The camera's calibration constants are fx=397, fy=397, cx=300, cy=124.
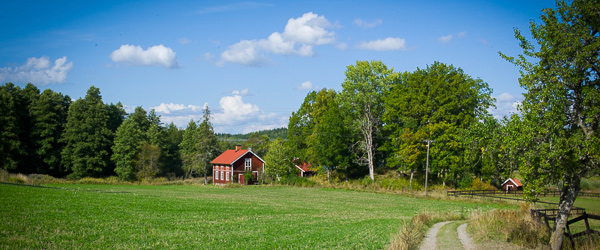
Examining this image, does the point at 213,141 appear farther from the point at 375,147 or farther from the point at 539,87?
the point at 539,87

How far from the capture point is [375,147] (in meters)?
61.8

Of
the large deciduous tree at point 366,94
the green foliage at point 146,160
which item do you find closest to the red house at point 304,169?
the large deciduous tree at point 366,94

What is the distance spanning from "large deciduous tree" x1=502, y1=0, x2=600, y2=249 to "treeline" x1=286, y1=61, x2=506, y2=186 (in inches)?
1141

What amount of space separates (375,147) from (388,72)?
38.4ft

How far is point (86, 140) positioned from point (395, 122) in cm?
4827

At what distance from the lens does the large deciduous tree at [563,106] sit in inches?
509

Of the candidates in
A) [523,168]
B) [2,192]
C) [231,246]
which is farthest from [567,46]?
[2,192]

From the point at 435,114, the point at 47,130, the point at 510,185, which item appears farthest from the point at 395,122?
the point at 47,130

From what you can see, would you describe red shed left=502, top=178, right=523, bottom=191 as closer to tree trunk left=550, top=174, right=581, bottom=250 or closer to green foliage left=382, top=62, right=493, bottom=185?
green foliage left=382, top=62, right=493, bottom=185

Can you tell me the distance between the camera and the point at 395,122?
57406 mm

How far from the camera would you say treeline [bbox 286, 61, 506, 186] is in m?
49.2

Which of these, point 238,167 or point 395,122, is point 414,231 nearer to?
point 395,122

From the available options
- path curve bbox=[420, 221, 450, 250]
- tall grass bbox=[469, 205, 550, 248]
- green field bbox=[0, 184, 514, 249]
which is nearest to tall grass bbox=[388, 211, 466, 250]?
path curve bbox=[420, 221, 450, 250]

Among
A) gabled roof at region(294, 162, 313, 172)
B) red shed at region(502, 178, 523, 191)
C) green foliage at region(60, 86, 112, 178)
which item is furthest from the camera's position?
gabled roof at region(294, 162, 313, 172)
